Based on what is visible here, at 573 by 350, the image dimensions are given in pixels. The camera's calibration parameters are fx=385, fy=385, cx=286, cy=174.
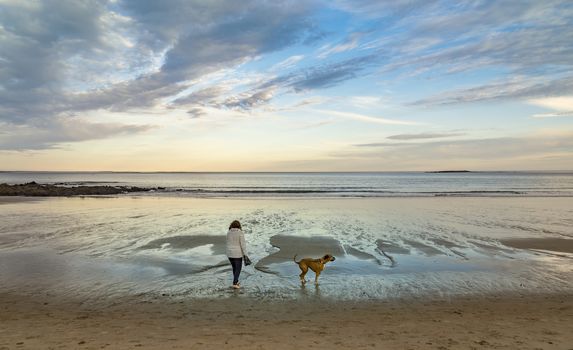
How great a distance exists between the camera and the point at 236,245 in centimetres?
1023

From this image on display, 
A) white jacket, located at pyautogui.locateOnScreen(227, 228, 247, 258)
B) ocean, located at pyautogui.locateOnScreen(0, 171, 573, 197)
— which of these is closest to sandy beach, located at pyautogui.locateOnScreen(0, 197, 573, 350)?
white jacket, located at pyautogui.locateOnScreen(227, 228, 247, 258)

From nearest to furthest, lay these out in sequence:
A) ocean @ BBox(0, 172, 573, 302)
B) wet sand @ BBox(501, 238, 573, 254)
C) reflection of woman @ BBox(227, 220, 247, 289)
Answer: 1. ocean @ BBox(0, 172, 573, 302)
2. reflection of woman @ BBox(227, 220, 247, 289)
3. wet sand @ BBox(501, 238, 573, 254)

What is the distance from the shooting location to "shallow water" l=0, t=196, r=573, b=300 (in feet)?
32.5

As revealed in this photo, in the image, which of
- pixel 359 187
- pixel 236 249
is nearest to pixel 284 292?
pixel 236 249

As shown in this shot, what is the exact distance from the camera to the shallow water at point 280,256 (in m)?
9.90

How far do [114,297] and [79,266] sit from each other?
150 inches

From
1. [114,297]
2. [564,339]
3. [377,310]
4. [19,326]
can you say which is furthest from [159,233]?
[564,339]

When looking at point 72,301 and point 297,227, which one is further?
point 297,227

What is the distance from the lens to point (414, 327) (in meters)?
7.09

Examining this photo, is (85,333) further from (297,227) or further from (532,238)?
(532,238)

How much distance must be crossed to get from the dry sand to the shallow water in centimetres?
84

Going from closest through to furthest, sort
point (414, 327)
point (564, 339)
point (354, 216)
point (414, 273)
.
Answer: point (564, 339)
point (414, 327)
point (414, 273)
point (354, 216)

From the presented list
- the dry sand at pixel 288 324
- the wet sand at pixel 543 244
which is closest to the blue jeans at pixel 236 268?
the dry sand at pixel 288 324

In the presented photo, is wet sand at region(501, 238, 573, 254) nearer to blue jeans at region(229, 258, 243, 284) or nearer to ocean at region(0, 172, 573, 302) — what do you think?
ocean at region(0, 172, 573, 302)
